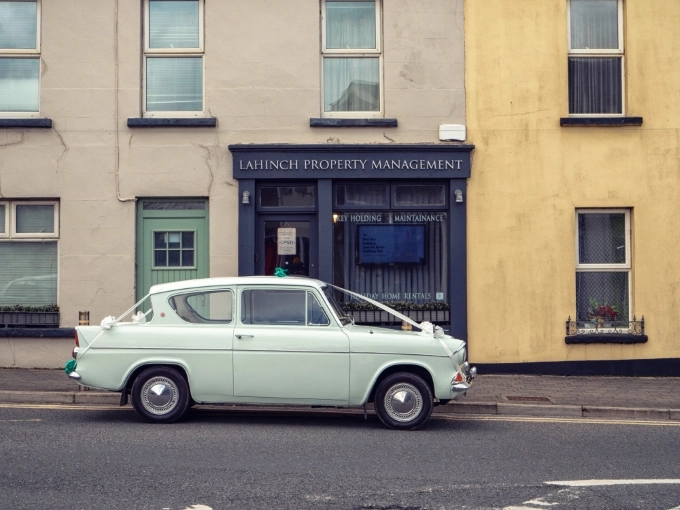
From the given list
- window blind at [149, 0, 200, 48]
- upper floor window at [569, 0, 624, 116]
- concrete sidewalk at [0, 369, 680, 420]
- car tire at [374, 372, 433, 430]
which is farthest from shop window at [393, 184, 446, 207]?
car tire at [374, 372, 433, 430]

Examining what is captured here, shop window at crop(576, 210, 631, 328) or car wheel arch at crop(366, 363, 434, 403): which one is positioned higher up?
→ shop window at crop(576, 210, 631, 328)

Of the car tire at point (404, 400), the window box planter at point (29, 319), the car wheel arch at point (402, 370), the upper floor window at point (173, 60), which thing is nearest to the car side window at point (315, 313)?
the car wheel arch at point (402, 370)

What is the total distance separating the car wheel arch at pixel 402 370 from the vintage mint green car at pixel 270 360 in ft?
0.04

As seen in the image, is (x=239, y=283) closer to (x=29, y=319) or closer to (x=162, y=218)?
(x=162, y=218)

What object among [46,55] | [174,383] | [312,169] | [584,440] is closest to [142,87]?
[46,55]

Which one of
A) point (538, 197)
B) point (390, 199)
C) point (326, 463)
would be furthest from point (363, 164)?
point (326, 463)

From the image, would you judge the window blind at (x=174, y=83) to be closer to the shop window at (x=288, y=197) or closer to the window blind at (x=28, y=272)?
the shop window at (x=288, y=197)

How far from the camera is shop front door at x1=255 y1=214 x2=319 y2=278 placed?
47.7 feet

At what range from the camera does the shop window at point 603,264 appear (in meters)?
14.6

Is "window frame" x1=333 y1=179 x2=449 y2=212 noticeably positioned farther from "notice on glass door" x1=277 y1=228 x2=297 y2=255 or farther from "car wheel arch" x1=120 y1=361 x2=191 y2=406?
"car wheel arch" x1=120 y1=361 x2=191 y2=406

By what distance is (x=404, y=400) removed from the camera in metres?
9.73

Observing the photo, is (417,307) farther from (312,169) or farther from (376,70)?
(376,70)

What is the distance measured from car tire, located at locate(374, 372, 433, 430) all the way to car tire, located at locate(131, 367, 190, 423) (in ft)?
7.02

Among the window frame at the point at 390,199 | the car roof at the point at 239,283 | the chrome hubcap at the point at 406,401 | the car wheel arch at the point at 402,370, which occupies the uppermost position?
the window frame at the point at 390,199
